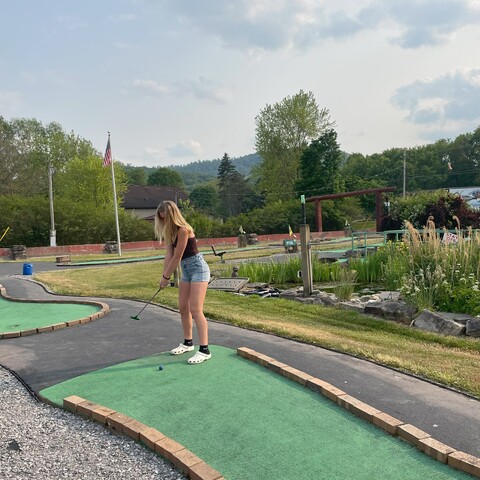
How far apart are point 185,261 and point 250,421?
185cm

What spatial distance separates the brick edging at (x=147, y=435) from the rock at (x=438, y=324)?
4.46 meters

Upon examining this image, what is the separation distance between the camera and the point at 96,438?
3.30 metres

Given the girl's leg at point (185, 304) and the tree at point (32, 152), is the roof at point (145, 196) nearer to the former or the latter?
the tree at point (32, 152)

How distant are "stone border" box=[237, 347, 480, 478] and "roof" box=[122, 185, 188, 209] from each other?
192ft

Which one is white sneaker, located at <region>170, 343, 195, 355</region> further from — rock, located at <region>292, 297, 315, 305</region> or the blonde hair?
rock, located at <region>292, 297, 315, 305</region>

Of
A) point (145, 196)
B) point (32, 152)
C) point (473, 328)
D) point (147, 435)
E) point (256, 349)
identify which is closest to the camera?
point (147, 435)

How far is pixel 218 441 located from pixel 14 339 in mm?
4151

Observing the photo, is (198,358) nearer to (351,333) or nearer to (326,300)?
(351,333)

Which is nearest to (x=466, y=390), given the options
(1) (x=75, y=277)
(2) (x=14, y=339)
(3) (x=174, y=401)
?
(3) (x=174, y=401)

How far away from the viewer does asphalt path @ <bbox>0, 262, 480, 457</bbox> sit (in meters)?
3.44

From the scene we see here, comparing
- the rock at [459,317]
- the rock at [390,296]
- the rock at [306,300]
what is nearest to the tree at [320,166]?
the rock at [306,300]

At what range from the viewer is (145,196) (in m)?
66.6

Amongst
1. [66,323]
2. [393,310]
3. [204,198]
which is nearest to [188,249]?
[66,323]

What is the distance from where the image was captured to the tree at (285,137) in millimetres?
54219
